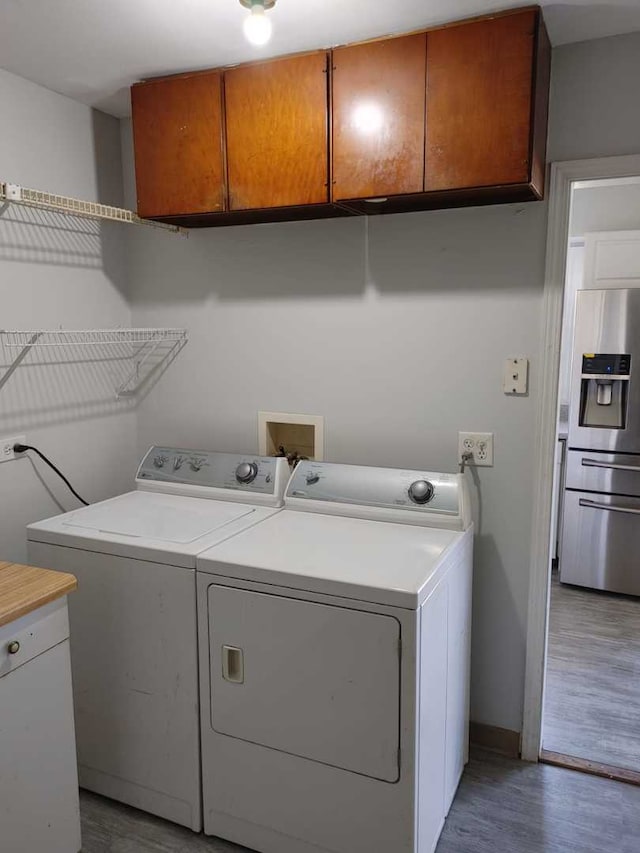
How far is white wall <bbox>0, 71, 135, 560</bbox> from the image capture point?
87.9 inches

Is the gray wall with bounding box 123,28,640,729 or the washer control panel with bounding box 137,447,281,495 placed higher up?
the gray wall with bounding box 123,28,640,729

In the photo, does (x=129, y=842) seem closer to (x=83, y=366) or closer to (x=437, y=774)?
(x=437, y=774)

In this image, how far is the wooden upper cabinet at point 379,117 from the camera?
186 centimetres

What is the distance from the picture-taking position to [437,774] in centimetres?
182

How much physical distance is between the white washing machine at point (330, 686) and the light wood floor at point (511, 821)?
0.09m

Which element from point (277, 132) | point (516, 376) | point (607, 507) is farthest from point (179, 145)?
point (607, 507)

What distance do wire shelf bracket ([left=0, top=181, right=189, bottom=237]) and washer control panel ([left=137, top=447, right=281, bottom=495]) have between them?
0.87 m

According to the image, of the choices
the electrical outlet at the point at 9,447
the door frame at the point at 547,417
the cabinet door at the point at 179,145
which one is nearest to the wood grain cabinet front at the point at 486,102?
the door frame at the point at 547,417

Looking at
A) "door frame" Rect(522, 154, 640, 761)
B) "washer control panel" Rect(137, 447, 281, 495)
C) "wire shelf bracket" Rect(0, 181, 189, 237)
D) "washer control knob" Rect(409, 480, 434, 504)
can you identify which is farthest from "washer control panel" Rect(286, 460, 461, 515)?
"wire shelf bracket" Rect(0, 181, 189, 237)

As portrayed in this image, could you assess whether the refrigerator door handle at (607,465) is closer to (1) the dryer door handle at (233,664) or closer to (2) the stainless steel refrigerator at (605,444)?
(2) the stainless steel refrigerator at (605,444)

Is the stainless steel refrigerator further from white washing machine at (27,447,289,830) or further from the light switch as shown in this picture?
white washing machine at (27,447,289,830)

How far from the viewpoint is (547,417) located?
6.94 feet

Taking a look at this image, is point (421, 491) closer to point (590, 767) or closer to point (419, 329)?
point (419, 329)

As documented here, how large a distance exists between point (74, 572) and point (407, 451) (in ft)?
3.89
